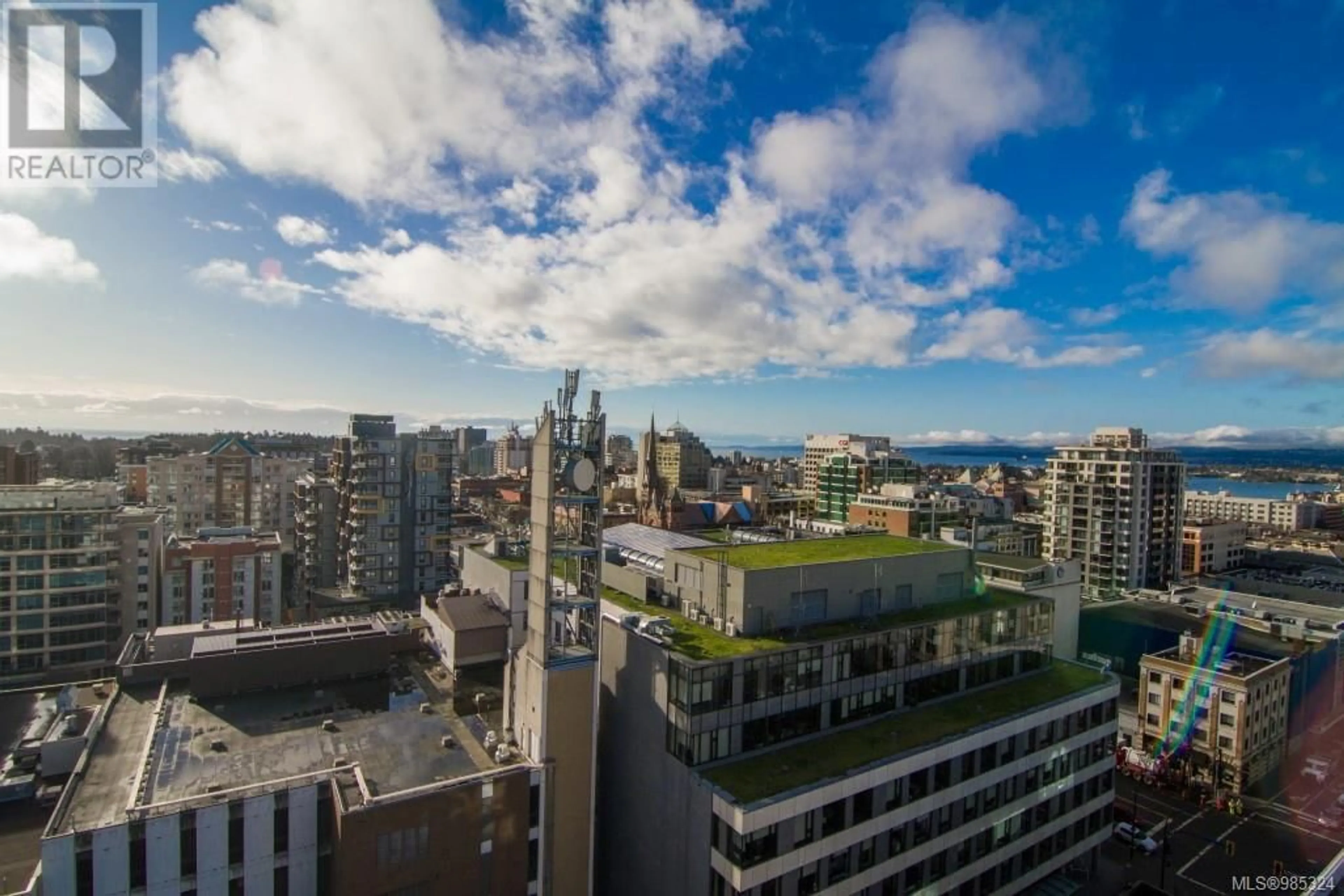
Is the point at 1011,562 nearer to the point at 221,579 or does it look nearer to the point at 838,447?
the point at 221,579

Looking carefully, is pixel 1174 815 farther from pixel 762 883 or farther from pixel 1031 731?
pixel 762 883

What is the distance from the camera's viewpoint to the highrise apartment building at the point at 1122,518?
93.4m

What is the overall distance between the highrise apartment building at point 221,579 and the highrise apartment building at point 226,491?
Result: 38.1 metres

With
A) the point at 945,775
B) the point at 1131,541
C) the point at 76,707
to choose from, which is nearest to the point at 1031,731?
the point at 945,775

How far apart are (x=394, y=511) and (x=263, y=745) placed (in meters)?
52.6

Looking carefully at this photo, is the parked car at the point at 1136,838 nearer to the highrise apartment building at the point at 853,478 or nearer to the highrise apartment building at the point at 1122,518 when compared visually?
the highrise apartment building at the point at 1122,518

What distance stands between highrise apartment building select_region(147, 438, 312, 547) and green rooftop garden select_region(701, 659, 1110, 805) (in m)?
105

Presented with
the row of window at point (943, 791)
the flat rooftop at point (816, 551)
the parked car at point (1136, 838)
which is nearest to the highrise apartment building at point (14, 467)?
the flat rooftop at point (816, 551)

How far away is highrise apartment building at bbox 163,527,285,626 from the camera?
70875mm

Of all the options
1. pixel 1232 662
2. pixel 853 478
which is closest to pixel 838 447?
pixel 853 478

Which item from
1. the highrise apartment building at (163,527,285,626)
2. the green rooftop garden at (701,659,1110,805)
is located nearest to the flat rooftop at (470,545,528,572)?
the green rooftop garden at (701,659,1110,805)

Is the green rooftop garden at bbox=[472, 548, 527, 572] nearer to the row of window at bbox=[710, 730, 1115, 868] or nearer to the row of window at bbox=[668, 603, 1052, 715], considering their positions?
the row of window at bbox=[668, 603, 1052, 715]

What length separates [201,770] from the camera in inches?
1067

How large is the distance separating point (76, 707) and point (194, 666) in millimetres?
5554
